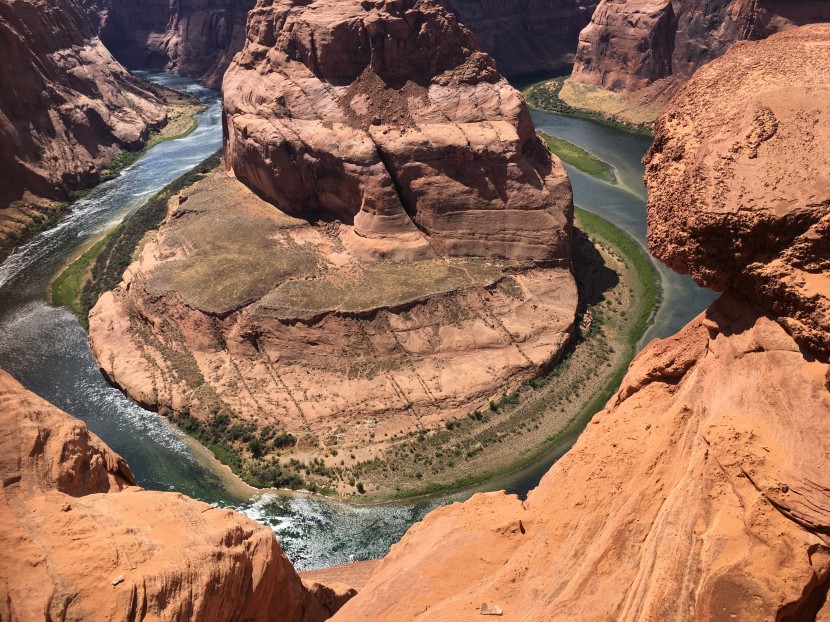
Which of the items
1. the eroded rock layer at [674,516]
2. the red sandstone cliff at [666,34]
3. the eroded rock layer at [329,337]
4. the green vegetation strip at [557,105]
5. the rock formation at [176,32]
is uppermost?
the rock formation at [176,32]

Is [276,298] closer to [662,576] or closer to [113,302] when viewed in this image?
[113,302]


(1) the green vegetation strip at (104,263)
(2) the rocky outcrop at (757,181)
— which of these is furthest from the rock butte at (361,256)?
(2) the rocky outcrop at (757,181)

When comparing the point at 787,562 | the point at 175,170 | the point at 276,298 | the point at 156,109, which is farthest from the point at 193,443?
the point at 156,109

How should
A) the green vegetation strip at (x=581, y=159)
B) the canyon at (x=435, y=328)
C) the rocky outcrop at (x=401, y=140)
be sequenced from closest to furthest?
the canyon at (x=435, y=328)
the rocky outcrop at (x=401, y=140)
the green vegetation strip at (x=581, y=159)

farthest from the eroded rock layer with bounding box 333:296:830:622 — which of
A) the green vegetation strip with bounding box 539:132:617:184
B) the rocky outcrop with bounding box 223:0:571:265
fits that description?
the green vegetation strip with bounding box 539:132:617:184

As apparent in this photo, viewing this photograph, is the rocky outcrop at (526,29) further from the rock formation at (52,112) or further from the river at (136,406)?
the rock formation at (52,112)

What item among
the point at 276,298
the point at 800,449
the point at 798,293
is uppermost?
the point at 798,293

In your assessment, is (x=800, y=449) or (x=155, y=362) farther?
(x=155, y=362)
